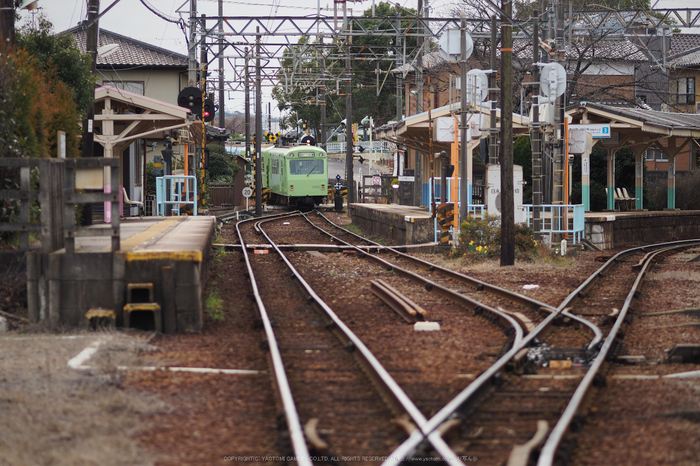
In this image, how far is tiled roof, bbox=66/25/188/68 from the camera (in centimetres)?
3619

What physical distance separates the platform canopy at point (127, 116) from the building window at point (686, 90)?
37.2 m

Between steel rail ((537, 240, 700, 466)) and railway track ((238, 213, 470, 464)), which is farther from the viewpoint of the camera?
→ railway track ((238, 213, 470, 464))

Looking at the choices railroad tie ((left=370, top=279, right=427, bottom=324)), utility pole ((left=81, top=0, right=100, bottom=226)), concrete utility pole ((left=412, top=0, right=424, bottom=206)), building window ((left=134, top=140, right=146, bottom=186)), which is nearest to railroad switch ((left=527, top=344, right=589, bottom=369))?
railroad tie ((left=370, top=279, right=427, bottom=324))

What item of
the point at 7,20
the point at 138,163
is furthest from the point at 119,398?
the point at 138,163

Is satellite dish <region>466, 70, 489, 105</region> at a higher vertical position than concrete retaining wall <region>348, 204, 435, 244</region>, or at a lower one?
higher

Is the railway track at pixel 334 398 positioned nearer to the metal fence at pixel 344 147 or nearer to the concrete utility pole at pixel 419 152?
the concrete utility pole at pixel 419 152

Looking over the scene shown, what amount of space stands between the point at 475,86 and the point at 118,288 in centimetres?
1101

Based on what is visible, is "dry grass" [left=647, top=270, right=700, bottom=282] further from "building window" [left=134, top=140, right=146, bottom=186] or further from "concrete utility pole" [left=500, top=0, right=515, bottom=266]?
"building window" [left=134, top=140, right=146, bottom=186]

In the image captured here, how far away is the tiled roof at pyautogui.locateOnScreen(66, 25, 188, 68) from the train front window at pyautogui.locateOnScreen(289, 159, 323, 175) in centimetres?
691

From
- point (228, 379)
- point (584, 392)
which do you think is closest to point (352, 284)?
point (228, 379)

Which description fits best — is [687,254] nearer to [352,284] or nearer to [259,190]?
[352,284]

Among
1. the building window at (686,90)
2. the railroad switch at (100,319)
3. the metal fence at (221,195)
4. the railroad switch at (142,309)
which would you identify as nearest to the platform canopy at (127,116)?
the railroad switch at (142,309)

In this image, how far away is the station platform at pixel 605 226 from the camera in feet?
67.0

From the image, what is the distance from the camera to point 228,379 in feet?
20.9
